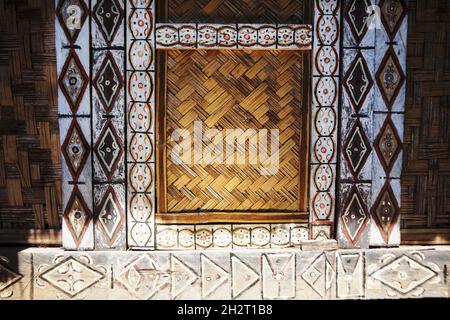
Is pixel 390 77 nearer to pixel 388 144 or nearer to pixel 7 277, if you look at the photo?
pixel 388 144

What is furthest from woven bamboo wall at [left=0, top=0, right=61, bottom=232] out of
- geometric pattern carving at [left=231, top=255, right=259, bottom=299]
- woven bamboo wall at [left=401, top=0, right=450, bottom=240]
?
woven bamboo wall at [left=401, top=0, right=450, bottom=240]

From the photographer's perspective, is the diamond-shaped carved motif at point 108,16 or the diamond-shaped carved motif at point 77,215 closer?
the diamond-shaped carved motif at point 108,16

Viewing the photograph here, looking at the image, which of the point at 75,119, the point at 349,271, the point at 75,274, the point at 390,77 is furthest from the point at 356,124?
the point at 75,274

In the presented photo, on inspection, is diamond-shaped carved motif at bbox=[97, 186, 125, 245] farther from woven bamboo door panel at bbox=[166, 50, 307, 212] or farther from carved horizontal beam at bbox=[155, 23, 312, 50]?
carved horizontal beam at bbox=[155, 23, 312, 50]

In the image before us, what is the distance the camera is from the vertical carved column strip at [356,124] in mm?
2891

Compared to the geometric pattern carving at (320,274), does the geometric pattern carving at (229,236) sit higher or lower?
higher

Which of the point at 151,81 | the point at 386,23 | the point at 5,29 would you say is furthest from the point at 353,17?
the point at 5,29

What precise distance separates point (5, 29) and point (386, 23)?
270cm

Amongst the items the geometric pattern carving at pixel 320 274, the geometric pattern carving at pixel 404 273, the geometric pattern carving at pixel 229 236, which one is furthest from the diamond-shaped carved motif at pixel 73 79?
the geometric pattern carving at pixel 404 273

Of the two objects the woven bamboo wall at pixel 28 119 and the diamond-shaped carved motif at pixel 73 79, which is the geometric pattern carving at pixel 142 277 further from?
the diamond-shaped carved motif at pixel 73 79

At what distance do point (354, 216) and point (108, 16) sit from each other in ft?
7.46

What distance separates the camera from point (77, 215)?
9.73 feet

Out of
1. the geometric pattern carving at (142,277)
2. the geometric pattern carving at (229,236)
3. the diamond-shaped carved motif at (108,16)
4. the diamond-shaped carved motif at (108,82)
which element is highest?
the diamond-shaped carved motif at (108,16)

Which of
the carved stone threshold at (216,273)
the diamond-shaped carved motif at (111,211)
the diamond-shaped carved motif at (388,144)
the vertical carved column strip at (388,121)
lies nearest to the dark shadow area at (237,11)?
the vertical carved column strip at (388,121)
